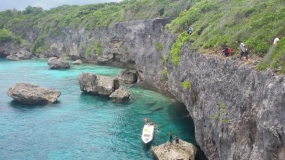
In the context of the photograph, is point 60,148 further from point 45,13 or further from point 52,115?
point 45,13

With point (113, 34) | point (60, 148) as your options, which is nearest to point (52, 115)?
point (60, 148)


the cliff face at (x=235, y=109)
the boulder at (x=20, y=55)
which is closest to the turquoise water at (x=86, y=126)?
the cliff face at (x=235, y=109)

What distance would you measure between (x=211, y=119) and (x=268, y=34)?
6.86 metres

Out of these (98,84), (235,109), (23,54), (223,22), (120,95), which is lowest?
(120,95)

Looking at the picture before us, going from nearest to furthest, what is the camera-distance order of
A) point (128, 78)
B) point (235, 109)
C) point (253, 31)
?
point (235, 109) < point (253, 31) < point (128, 78)

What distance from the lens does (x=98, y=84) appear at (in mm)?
46469

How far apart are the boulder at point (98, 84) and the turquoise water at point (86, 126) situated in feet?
4.48

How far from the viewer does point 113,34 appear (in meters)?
73.2

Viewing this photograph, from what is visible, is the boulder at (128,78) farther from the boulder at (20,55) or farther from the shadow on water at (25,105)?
the boulder at (20,55)

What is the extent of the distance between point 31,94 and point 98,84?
1020cm

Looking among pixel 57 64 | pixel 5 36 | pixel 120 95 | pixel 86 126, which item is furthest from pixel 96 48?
pixel 86 126

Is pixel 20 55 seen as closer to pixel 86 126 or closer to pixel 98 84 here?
pixel 98 84

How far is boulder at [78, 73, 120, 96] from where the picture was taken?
1811 inches

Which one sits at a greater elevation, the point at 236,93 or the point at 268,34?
the point at 268,34
